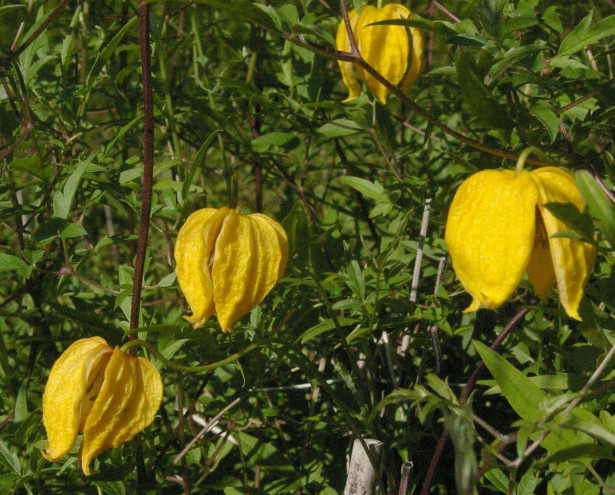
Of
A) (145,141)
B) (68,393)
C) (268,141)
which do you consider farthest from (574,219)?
(268,141)

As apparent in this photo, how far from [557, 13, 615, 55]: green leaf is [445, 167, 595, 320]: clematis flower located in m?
0.28

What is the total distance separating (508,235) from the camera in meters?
0.85

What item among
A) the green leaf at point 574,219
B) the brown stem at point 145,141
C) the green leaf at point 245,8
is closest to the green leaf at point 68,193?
the brown stem at point 145,141

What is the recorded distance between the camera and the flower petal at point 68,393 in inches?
39.7

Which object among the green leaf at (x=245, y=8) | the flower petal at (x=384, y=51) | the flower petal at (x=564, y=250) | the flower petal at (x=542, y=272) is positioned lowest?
the flower petal at (x=542, y=272)

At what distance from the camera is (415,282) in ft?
4.94

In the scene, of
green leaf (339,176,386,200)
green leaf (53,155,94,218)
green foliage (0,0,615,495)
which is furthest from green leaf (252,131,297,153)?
green leaf (53,155,94,218)

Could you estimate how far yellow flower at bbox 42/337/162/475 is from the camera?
1011 millimetres

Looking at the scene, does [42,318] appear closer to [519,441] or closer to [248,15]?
[248,15]

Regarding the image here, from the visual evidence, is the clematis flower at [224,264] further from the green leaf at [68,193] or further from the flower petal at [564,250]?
the flower petal at [564,250]

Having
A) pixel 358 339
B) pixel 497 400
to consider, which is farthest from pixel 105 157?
pixel 497 400

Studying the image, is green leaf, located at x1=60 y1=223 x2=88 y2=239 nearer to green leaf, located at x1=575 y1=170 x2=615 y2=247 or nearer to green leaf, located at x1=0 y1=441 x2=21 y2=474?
green leaf, located at x1=0 y1=441 x2=21 y2=474

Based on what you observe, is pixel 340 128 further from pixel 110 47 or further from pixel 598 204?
pixel 598 204

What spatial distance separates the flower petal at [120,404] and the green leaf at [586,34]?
0.81 metres
